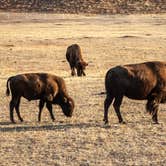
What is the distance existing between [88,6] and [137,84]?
78946 mm

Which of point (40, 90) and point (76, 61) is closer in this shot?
point (40, 90)

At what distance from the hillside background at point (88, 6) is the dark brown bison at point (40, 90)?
242 ft

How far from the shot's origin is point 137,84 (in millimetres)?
14828

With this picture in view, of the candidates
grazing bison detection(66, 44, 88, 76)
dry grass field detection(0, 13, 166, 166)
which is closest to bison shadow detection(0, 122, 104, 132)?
dry grass field detection(0, 13, 166, 166)

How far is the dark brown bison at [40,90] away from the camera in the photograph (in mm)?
15242

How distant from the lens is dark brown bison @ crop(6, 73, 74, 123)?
1524 cm

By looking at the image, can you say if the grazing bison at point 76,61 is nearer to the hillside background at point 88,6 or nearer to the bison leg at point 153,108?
the bison leg at point 153,108

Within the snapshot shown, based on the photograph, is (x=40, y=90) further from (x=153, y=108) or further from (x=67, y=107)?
(x=153, y=108)

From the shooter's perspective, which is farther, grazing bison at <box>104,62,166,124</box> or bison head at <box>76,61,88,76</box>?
bison head at <box>76,61,88,76</box>

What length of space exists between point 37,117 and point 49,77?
1.15 metres

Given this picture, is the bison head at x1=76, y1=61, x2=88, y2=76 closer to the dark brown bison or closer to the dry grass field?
the dry grass field

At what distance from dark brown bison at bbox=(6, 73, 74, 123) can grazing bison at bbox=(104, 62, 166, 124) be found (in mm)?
1262

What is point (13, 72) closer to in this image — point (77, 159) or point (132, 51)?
point (132, 51)

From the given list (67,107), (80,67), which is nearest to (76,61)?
(80,67)
